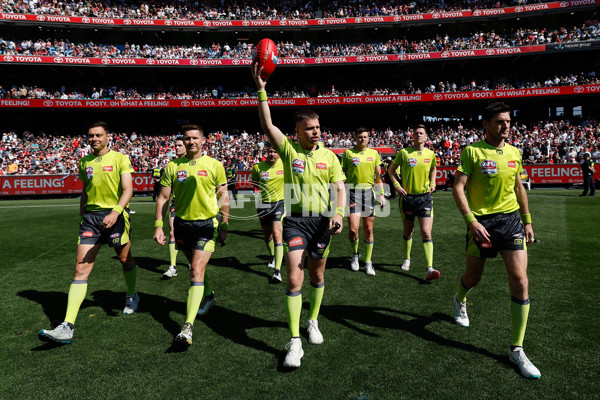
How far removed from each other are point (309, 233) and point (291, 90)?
35160 mm

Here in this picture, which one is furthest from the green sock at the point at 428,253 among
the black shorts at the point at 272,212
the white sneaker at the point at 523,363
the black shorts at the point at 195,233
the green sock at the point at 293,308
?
the black shorts at the point at 195,233

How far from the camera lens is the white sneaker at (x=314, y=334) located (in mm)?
4008

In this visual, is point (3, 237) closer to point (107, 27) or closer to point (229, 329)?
point (229, 329)

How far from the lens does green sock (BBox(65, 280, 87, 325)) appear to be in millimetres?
4236

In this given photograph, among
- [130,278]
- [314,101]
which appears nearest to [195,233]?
[130,278]

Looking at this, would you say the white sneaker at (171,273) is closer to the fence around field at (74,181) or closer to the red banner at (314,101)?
the fence around field at (74,181)

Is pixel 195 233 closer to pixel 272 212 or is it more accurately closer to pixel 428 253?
pixel 272 212

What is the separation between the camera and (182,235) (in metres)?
4.49

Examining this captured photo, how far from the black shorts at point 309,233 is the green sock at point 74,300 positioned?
2.54 meters

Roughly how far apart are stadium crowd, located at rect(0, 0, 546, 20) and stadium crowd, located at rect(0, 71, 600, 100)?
7.64 metres

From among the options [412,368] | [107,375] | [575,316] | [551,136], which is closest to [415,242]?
[575,316]

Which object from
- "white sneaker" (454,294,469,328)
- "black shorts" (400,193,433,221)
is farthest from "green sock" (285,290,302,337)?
"black shorts" (400,193,433,221)

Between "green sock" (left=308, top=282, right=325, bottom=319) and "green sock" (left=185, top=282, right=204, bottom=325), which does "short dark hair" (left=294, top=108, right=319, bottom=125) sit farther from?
"green sock" (left=185, top=282, right=204, bottom=325)

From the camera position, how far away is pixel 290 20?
3650cm
